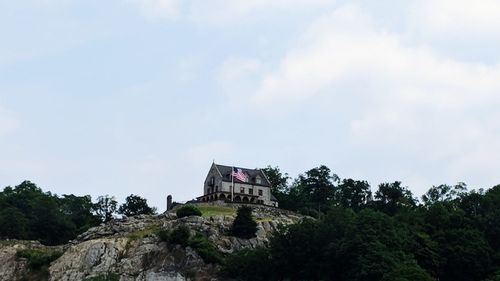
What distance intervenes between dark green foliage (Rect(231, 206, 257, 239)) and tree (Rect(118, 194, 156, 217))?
1188 inches

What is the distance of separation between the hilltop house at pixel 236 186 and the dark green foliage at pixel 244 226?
2240cm

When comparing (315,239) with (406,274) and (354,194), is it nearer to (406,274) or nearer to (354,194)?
(406,274)

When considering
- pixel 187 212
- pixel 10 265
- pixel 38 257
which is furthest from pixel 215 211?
pixel 10 265

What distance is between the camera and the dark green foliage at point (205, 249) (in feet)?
296

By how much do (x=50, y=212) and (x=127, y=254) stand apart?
80.1 feet

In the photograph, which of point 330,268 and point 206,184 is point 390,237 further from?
→ point 206,184

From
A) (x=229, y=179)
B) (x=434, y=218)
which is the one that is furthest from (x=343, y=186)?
(x=434, y=218)

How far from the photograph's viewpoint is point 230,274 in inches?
3408

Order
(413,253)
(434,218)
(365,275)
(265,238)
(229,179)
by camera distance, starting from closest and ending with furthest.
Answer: (365,275), (413,253), (434,218), (265,238), (229,179)

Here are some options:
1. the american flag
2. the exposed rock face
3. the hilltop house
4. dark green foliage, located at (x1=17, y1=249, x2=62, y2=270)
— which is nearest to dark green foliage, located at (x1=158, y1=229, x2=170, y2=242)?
dark green foliage, located at (x1=17, y1=249, x2=62, y2=270)

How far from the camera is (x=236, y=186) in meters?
125

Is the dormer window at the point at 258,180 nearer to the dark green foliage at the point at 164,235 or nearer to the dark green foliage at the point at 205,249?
Answer: the dark green foliage at the point at 164,235

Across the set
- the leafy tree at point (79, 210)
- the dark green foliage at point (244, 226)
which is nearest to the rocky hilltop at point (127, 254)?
the dark green foliage at point (244, 226)

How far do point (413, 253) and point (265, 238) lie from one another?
2577cm
